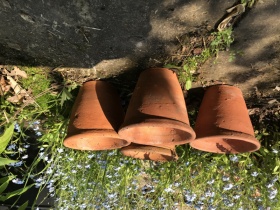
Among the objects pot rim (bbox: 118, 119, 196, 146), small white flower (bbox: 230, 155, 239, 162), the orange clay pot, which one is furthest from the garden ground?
pot rim (bbox: 118, 119, 196, 146)

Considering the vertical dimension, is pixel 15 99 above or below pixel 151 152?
above

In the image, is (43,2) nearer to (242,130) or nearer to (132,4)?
(132,4)

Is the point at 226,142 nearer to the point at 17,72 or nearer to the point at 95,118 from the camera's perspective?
the point at 95,118

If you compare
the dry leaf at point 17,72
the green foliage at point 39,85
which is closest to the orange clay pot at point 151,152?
the green foliage at point 39,85

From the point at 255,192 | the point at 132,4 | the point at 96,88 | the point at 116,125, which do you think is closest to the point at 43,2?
the point at 132,4

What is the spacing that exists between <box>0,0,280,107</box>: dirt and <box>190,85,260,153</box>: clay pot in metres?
0.13

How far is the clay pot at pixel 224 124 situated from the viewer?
67.4 inches

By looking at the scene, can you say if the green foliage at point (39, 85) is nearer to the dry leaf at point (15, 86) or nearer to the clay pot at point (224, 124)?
the dry leaf at point (15, 86)

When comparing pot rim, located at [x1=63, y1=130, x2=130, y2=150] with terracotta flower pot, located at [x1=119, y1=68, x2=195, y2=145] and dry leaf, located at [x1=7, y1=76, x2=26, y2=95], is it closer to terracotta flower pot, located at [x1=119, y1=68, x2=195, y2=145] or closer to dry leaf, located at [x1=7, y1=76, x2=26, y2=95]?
terracotta flower pot, located at [x1=119, y1=68, x2=195, y2=145]

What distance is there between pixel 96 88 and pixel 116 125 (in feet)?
0.95

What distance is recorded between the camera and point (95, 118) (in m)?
1.80

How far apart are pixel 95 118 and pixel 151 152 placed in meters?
0.43

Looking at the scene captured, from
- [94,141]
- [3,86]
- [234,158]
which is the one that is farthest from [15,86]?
[234,158]

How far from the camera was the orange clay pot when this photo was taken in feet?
6.16
